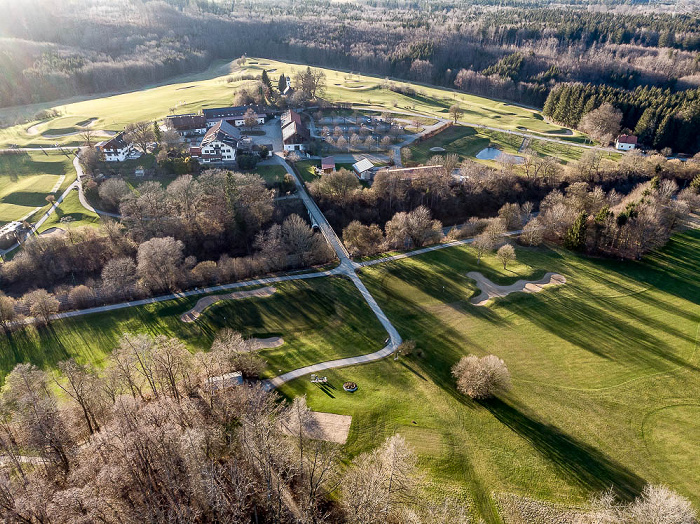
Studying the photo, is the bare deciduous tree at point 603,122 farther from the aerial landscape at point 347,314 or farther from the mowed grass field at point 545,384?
the mowed grass field at point 545,384

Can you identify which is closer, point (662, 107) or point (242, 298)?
point (242, 298)

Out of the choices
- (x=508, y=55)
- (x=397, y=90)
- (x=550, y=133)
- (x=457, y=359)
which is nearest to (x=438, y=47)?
(x=508, y=55)

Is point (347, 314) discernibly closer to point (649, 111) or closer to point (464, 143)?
point (464, 143)

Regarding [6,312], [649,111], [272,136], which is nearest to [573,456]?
[6,312]

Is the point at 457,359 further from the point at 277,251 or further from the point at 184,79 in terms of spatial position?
the point at 184,79

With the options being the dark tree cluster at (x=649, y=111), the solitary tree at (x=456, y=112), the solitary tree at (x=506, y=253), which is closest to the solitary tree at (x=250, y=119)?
the solitary tree at (x=456, y=112)

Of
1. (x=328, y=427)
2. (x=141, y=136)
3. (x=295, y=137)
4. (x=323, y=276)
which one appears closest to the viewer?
(x=328, y=427)

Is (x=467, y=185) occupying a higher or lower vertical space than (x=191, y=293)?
higher

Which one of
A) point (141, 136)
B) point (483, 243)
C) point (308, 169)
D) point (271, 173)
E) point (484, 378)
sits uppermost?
point (141, 136)
